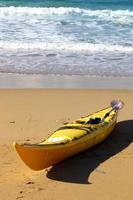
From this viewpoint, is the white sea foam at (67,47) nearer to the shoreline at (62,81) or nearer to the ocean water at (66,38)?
the ocean water at (66,38)

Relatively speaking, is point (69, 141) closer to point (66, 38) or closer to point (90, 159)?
point (90, 159)

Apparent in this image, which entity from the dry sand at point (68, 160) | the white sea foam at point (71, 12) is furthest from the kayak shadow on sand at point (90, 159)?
the white sea foam at point (71, 12)

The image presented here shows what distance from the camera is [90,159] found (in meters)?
6.94

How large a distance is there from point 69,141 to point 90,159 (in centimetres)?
39

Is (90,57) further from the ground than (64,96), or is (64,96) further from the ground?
(90,57)

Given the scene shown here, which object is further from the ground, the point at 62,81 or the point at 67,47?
the point at 67,47

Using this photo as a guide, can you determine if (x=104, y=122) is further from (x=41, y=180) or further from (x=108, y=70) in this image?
(x=108, y=70)

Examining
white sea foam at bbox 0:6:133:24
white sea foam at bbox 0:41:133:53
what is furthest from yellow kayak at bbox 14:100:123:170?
white sea foam at bbox 0:6:133:24

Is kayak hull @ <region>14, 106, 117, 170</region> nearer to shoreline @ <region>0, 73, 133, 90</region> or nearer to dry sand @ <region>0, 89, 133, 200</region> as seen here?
dry sand @ <region>0, 89, 133, 200</region>

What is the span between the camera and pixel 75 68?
11500 mm

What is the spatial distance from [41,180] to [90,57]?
6540 millimetres

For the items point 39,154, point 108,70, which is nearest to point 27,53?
point 108,70

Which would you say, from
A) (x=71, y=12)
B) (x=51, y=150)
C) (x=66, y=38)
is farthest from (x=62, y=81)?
(x=71, y=12)

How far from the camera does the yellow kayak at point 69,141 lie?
247 inches
